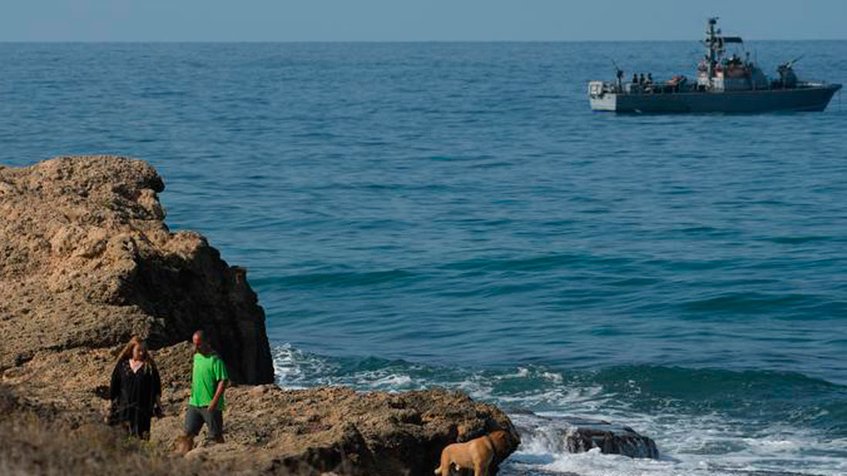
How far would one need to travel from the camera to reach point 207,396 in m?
12.5

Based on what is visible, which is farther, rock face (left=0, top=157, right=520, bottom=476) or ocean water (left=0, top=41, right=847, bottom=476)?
ocean water (left=0, top=41, right=847, bottom=476)

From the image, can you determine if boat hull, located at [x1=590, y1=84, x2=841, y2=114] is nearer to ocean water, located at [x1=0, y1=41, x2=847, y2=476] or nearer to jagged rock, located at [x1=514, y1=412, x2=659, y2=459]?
ocean water, located at [x1=0, y1=41, x2=847, y2=476]

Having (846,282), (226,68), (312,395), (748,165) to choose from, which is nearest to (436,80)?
(226,68)

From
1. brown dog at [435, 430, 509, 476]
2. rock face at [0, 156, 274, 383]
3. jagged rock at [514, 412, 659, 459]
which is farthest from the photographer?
jagged rock at [514, 412, 659, 459]

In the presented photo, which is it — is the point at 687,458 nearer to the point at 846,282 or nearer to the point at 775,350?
the point at 775,350

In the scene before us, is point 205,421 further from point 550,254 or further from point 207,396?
point 550,254

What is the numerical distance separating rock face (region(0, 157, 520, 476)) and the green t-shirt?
1.08ft

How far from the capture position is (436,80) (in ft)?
434

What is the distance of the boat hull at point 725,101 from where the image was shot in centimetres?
8625

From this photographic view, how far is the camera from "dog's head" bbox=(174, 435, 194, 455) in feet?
39.4

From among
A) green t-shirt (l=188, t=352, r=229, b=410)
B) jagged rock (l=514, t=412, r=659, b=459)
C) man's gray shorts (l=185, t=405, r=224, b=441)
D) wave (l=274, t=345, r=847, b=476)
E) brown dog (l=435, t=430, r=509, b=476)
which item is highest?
green t-shirt (l=188, t=352, r=229, b=410)

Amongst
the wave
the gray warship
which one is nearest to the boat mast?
the gray warship

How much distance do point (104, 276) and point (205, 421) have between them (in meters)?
3.16

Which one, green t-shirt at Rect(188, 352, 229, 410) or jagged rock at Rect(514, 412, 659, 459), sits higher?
green t-shirt at Rect(188, 352, 229, 410)
